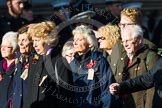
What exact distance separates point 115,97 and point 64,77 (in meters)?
0.65

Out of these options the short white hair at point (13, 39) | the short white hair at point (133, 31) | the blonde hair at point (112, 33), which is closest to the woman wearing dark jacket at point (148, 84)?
the short white hair at point (133, 31)

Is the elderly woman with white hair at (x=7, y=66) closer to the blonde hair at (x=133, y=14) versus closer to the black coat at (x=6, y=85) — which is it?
the black coat at (x=6, y=85)

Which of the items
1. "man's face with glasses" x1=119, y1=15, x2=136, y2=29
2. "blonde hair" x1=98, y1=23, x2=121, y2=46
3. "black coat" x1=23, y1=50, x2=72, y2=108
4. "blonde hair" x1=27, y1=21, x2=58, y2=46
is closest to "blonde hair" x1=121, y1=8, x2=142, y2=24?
"man's face with glasses" x1=119, y1=15, x2=136, y2=29

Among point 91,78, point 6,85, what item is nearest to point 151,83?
point 91,78

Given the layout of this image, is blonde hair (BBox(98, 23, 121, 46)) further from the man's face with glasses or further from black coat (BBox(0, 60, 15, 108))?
black coat (BBox(0, 60, 15, 108))

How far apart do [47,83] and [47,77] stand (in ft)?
0.25

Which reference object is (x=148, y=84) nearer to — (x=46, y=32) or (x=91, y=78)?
(x=91, y=78)

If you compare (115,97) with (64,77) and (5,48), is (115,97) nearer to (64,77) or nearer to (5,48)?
(64,77)

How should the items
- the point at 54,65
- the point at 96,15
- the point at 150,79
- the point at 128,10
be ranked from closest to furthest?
the point at 150,79 → the point at 54,65 → the point at 128,10 → the point at 96,15

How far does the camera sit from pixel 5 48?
934 centimetres

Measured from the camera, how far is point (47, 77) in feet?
27.6

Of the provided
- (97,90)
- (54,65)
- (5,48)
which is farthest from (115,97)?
(5,48)

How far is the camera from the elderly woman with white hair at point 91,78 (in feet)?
28.1

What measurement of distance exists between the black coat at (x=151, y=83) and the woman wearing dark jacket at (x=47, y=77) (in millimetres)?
991
